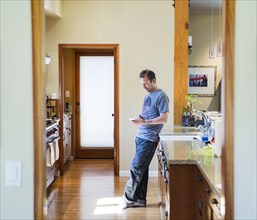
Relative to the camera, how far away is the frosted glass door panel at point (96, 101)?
6969mm

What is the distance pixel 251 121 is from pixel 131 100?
170 inches

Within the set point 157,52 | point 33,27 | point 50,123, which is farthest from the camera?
point 157,52

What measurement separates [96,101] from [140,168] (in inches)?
125

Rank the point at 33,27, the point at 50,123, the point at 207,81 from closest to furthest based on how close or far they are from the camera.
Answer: the point at 33,27
the point at 50,123
the point at 207,81

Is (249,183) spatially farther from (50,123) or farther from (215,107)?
(215,107)

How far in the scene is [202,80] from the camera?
725cm

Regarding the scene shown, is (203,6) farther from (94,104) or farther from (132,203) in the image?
(132,203)

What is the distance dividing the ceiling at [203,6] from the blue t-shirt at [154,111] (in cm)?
279

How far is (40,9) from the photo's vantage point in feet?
4.90

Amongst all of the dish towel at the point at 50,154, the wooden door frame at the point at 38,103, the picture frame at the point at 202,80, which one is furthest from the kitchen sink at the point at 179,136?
the picture frame at the point at 202,80

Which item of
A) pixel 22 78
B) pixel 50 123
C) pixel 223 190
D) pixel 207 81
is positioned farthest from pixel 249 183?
pixel 207 81

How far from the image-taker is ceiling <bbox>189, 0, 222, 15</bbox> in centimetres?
620

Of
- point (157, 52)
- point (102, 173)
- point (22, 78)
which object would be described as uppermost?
point (157, 52)

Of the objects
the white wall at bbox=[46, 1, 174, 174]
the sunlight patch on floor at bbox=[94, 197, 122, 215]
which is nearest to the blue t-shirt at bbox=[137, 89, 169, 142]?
the sunlight patch on floor at bbox=[94, 197, 122, 215]
